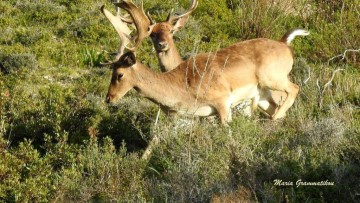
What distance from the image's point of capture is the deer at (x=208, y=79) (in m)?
9.66

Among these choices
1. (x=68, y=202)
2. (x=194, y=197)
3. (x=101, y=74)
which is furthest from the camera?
(x=101, y=74)

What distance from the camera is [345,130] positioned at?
29.2ft

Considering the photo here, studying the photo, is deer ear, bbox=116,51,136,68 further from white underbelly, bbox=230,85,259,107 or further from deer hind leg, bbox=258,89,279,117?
deer hind leg, bbox=258,89,279,117

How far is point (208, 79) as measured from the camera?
9.88 m

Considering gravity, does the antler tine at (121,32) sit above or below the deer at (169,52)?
above

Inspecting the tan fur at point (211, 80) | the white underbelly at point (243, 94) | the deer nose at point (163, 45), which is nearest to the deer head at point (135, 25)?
the tan fur at point (211, 80)

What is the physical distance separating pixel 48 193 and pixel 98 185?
0.53 m

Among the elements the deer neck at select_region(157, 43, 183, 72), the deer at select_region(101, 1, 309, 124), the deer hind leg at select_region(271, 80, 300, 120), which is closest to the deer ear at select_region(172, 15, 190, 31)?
the deer neck at select_region(157, 43, 183, 72)

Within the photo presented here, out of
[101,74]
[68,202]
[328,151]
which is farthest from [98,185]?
[101,74]

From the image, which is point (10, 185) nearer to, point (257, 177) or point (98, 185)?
point (98, 185)

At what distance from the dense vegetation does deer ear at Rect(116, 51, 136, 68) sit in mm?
869

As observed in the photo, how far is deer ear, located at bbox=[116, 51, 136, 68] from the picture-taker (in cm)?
959

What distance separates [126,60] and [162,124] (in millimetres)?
939
